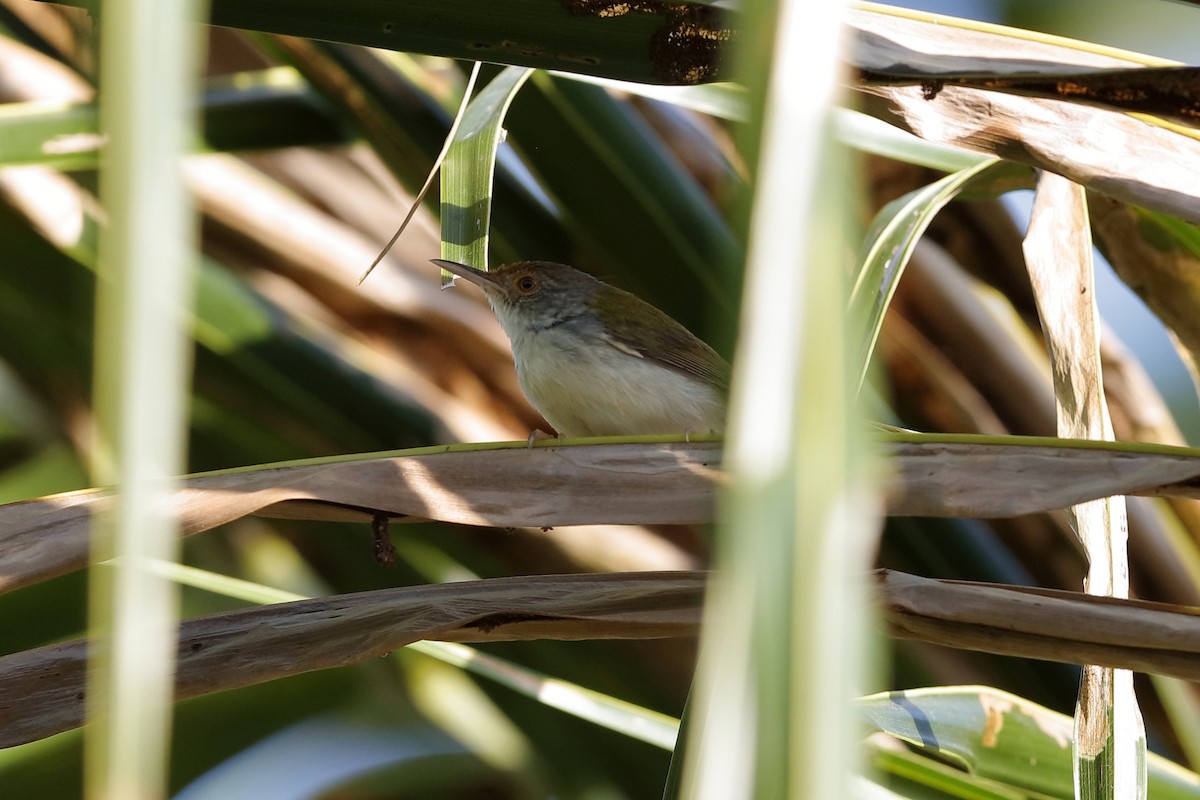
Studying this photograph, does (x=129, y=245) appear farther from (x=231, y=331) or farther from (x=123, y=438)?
(x=231, y=331)

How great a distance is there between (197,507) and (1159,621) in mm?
970

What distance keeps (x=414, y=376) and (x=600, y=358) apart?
886 mm

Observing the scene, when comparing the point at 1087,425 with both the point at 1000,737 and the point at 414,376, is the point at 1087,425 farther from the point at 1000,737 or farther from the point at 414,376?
the point at 414,376

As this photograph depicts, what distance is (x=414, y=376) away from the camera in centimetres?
344

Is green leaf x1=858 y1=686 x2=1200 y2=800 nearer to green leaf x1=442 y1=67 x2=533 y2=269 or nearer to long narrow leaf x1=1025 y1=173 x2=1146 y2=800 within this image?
long narrow leaf x1=1025 y1=173 x2=1146 y2=800

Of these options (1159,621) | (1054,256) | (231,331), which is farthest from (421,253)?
(1159,621)

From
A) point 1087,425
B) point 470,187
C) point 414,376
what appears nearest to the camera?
point 1087,425

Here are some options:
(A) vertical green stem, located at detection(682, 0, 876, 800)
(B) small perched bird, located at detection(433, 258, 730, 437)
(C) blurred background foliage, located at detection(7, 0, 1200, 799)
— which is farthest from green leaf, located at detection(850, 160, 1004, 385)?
(A) vertical green stem, located at detection(682, 0, 876, 800)

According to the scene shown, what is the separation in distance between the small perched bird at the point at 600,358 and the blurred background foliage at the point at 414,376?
0.08 m

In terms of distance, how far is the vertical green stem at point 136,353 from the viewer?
0.35m

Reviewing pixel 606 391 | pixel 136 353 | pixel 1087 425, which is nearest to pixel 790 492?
pixel 136 353

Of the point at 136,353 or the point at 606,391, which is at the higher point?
the point at 606,391

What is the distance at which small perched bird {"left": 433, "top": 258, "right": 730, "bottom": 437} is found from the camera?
107 inches

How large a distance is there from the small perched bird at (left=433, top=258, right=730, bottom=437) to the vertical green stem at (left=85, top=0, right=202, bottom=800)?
7.47 feet
